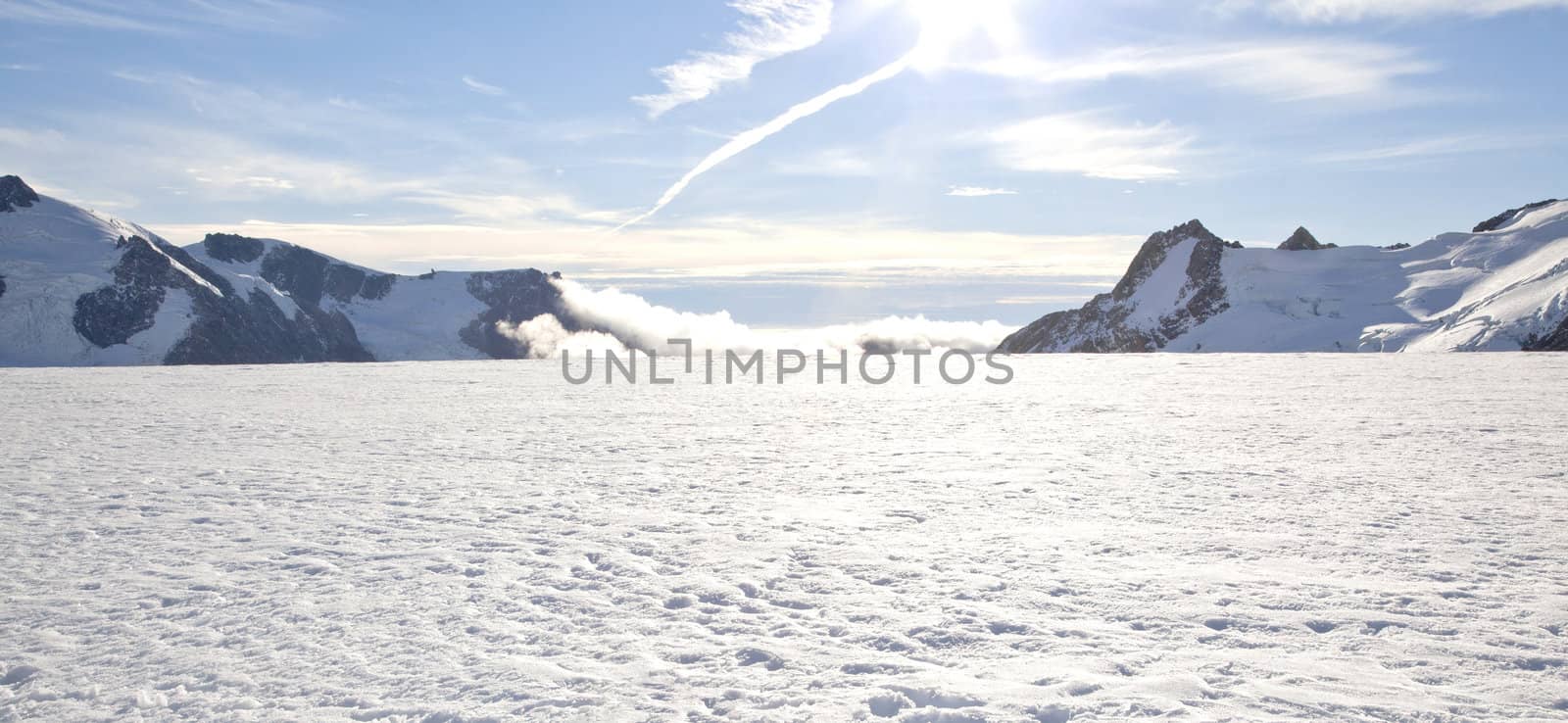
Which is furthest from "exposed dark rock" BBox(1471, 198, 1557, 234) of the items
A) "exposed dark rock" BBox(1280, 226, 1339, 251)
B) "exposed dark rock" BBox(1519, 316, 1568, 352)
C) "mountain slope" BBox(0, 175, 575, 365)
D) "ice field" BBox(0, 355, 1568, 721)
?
"mountain slope" BBox(0, 175, 575, 365)

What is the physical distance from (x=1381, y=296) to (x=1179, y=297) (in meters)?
30.0

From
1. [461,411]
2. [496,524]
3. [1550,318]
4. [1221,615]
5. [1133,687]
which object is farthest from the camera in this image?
[1550,318]

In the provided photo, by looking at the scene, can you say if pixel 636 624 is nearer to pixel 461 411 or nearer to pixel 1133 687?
pixel 1133 687

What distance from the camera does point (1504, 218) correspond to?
8081 cm

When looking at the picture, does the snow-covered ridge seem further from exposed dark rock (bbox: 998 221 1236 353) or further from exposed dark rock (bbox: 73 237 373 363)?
exposed dark rock (bbox: 73 237 373 363)

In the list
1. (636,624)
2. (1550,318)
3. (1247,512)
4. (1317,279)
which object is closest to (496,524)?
(636,624)

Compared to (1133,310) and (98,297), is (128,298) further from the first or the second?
(1133,310)

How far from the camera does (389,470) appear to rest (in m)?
11.6

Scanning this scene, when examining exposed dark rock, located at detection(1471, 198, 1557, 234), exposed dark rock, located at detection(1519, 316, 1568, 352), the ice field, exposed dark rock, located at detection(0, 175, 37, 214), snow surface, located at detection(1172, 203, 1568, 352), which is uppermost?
exposed dark rock, located at detection(0, 175, 37, 214)

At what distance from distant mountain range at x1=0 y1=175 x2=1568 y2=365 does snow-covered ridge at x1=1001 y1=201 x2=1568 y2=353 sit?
0.16 m

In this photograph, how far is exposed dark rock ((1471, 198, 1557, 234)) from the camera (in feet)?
256

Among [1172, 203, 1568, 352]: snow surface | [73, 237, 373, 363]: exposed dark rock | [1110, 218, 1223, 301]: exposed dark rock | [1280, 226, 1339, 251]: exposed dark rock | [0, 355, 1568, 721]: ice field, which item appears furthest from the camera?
[73, 237, 373, 363]: exposed dark rock

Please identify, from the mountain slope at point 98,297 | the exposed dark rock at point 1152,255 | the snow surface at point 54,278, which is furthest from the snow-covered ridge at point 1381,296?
the snow surface at point 54,278

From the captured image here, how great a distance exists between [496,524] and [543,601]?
2.63 metres
